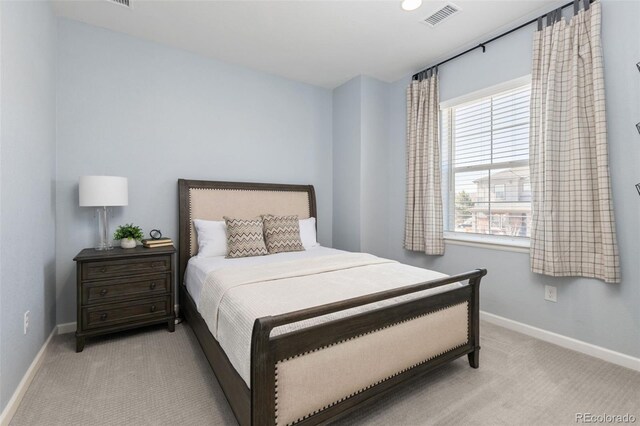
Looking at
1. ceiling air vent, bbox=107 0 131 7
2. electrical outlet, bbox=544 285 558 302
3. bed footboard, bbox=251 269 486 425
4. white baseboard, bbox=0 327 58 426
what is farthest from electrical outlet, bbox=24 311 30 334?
electrical outlet, bbox=544 285 558 302

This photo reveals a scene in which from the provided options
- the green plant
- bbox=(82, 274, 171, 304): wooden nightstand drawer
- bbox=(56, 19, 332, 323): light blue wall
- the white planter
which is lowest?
bbox=(82, 274, 171, 304): wooden nightstand drawer

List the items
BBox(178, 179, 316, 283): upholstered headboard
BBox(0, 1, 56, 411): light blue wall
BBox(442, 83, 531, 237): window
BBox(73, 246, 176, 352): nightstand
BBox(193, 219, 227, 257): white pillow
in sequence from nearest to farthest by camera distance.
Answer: BBox(0, 1, 56, 411): light blue wall → BBox(73, 246, 176, 352): nightstand → BBox(442, 83, 531, 237): window → BBox(193, 219, 227, 257): white pillow → BBox(178, 179, 316, 283): upholstered headboard

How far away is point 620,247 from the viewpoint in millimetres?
2131

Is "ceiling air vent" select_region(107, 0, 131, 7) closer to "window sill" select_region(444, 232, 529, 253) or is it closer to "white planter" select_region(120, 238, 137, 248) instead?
"white planter" select_region(120, 238, 137, 248)

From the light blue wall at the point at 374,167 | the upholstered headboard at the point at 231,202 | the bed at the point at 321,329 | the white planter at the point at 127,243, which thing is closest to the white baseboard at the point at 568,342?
the bed at the point at 321,329

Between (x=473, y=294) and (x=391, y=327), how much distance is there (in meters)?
0.82

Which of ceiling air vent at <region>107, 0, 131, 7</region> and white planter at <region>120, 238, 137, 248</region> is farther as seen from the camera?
white planter at <region>120, 238, 137, 248</region>

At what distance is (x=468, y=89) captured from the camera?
3.10 meters

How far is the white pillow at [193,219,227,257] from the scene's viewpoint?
2938 mm

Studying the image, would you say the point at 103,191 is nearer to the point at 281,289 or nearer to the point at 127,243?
the point at 127,243

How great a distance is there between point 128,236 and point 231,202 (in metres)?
1.02

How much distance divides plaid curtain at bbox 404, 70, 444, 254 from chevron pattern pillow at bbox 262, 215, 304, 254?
1.35 m

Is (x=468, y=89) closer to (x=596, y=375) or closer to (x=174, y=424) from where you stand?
(x=596, y=375)

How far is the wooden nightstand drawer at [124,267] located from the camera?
92.4 inches
